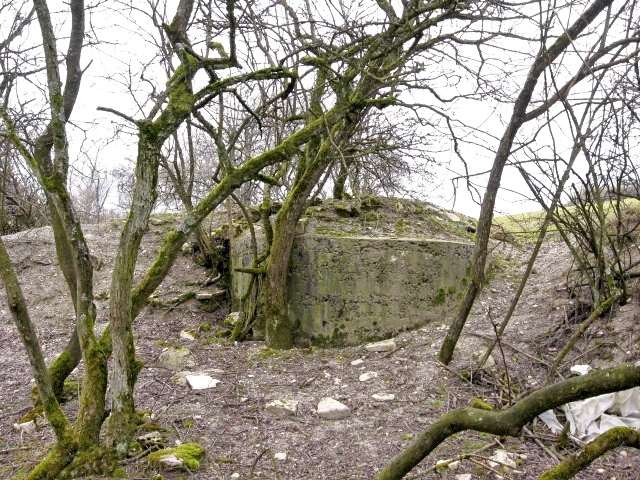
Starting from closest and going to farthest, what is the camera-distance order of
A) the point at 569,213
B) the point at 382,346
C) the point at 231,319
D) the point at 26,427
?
the point at 26,427
the point at 569,213
the point at 382,346
the point at 231,319

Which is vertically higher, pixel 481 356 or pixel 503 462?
pixel 481 356

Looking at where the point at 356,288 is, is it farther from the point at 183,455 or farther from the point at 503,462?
the point at 183,455

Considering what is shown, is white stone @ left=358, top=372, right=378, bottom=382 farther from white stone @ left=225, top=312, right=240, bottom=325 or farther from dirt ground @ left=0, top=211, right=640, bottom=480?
white stone @ left=225, top=312, right=240, bottom=325

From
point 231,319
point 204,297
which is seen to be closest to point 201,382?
point 231,319

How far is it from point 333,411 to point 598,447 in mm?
3033

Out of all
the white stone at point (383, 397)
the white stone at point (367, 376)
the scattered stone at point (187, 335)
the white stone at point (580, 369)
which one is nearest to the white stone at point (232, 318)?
the scattered stone at point (187, 335)

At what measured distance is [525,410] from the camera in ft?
5.33

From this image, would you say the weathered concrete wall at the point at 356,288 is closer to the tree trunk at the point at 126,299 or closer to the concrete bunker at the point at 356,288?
the concrete bunker at the point at 356,288

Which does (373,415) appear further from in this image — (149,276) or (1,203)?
(1,203)

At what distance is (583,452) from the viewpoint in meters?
1.69

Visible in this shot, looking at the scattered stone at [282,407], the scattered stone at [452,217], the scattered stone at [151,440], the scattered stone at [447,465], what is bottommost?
the scattered stone at [282,407]

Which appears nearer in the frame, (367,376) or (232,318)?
(367,376)

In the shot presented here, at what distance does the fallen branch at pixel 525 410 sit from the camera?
148 centimetres

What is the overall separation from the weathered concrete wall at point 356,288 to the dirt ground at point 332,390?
260 millimetres
